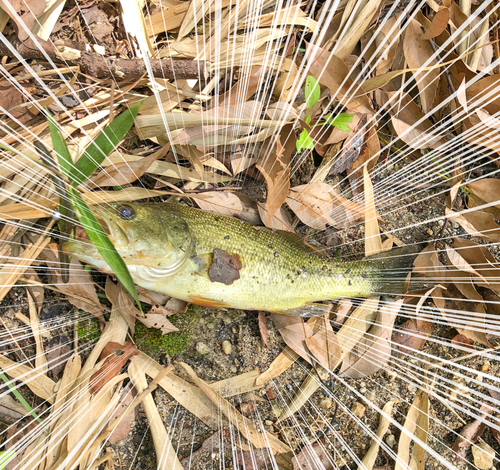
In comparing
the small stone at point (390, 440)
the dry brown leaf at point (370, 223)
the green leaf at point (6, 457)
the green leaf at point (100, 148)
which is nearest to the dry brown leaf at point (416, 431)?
the small stone at point (390, 440)

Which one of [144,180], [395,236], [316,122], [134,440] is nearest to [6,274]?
[144,180]

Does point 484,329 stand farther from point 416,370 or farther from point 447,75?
point 447,75

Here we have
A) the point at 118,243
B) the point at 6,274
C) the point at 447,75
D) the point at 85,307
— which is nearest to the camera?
the point at 118,243

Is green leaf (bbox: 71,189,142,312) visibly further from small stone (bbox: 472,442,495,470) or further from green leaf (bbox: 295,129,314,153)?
small stone (bbox: 472,442,495,470)

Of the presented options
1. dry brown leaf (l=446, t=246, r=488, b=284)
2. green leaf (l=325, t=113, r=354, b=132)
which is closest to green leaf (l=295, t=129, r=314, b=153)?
green leaf (l=325, t=113, r=354, b=132)

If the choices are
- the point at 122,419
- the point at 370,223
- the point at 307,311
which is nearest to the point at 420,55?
the point at 370,223

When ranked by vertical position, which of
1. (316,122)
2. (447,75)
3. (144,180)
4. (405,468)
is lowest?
(405,468)

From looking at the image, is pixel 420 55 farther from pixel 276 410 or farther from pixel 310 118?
pixel 276 410
